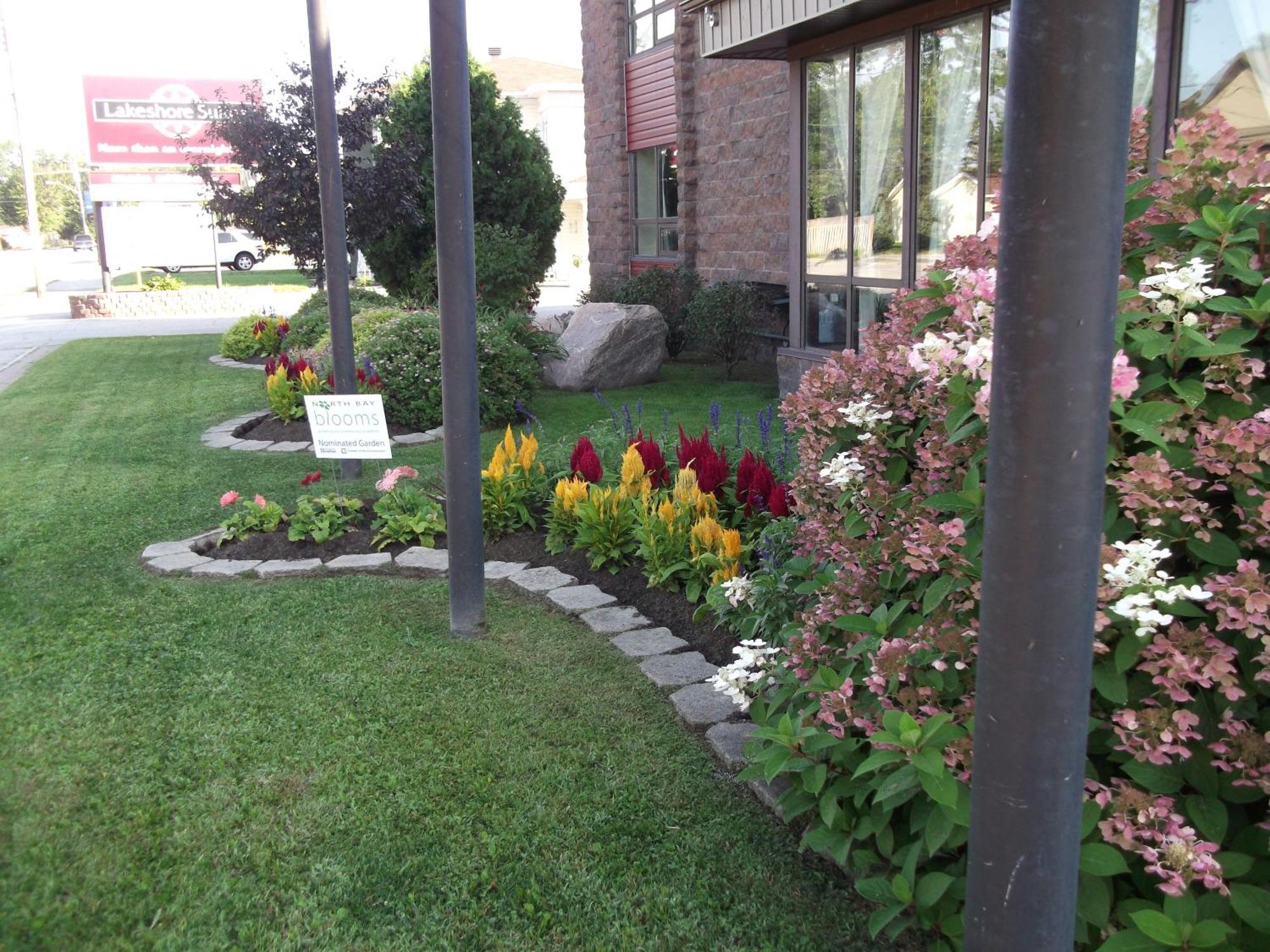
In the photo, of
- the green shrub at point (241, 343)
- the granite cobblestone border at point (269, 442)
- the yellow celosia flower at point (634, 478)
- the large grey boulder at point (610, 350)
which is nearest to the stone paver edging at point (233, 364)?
the green shrub at point (241, 343)

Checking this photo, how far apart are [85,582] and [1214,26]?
6205 millimetres

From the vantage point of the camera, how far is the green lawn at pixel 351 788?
2420 millimetres

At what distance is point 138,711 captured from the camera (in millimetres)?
3482

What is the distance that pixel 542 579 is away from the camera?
4.80 meters

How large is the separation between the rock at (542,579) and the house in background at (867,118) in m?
2.71

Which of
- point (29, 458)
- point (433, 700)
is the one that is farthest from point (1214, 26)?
point (29, 458)

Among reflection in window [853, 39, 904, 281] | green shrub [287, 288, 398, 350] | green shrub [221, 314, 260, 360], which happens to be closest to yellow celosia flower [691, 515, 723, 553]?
reflection in window [853, 39, 904, 281]

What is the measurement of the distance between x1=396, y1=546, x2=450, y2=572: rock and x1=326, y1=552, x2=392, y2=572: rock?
0.06 m

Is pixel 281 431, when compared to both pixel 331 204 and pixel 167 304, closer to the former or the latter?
pixel 331 204

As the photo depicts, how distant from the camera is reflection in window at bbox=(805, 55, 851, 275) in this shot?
811 cm

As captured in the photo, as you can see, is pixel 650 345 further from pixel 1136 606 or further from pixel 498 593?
pixel 1136 606

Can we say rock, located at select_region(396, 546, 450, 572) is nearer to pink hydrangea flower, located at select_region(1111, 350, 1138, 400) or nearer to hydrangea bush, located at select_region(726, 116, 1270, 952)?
hydrangea bush, located at select_region(726, 116, 1270, 952)

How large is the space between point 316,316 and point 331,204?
7322 millimetres

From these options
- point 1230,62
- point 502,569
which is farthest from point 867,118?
point 502,569
